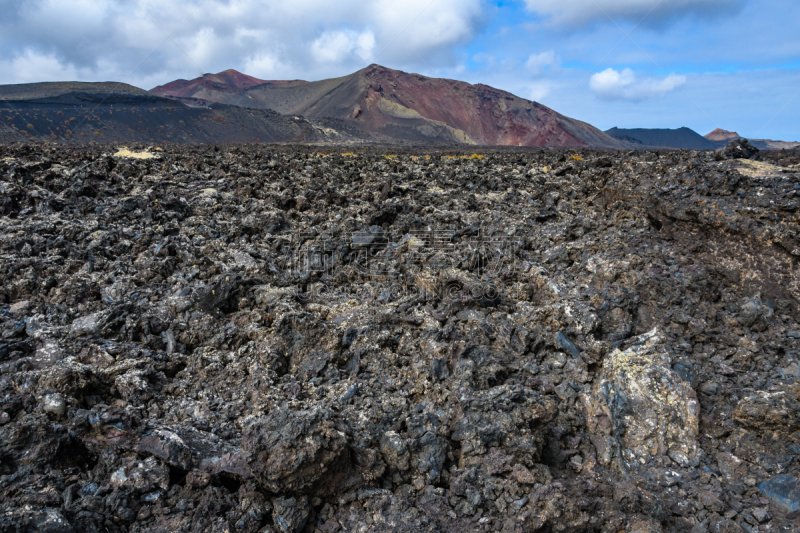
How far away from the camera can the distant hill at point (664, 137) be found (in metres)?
78.8

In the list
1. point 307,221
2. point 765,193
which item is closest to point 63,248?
point 307,221

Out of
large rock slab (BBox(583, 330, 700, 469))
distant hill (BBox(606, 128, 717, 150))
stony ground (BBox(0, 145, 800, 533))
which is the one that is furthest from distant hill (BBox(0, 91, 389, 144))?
distant hill (BBox(606, 128, 717, 150))

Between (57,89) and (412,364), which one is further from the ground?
(57,89)

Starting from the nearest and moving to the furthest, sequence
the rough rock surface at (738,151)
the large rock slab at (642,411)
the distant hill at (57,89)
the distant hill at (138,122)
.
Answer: the large rock slab at (642,411)
the rough rock surface at (738,151)
the distant hill at (138,122)
the distant hill at (57,89)

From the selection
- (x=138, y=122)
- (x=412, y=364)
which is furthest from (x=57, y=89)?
(x=412, y=364)

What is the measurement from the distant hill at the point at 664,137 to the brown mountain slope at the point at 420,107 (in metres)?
9.88

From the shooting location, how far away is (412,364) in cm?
414

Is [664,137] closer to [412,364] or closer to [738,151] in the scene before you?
[738,151]

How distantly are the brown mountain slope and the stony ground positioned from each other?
5663 cm

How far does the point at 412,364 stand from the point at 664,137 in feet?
325

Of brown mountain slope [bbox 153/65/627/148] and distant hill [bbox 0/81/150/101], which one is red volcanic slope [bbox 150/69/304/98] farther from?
distant hill [bbox 0/81/150/101]

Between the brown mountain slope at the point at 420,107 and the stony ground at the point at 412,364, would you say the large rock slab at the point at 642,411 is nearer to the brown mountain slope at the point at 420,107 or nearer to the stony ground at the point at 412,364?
the stony ground at the point at 412,364

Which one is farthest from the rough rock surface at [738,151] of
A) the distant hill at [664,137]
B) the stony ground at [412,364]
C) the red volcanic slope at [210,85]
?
the red volcanic slope at [210,85]

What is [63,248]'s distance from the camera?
591 cm
